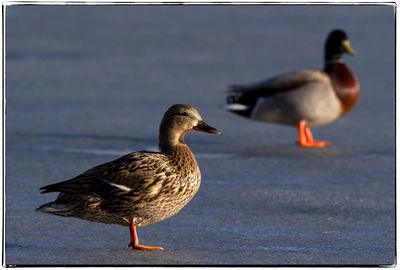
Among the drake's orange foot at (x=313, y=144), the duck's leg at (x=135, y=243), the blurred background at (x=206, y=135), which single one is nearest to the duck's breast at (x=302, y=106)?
the blurred background at (x=206, y=135)

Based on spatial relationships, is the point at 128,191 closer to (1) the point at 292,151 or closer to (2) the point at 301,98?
(1) the point at 292,151

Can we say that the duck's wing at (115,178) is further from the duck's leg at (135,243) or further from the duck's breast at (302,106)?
the duck's breast at (302,106)

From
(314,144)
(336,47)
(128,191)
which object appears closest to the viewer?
(128,191)

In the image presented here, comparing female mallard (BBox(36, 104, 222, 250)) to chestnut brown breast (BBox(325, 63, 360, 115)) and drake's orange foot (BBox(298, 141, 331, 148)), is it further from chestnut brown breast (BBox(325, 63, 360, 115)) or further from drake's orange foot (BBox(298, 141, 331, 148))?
chestnut brown breast (BBox(325, 63, 360, 115))

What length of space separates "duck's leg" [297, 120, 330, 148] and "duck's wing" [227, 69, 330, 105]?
390mm

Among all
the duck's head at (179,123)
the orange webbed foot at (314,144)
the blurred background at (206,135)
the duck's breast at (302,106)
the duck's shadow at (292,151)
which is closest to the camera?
the blurred background at (206,135)

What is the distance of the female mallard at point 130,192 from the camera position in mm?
5465

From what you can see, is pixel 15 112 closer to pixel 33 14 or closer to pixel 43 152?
pixel 43 152

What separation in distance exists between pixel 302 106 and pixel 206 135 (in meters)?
0.84

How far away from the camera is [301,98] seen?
9.53m

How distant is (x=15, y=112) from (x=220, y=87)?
237 cm

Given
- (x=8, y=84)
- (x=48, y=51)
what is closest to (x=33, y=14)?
(x=48, y=51)

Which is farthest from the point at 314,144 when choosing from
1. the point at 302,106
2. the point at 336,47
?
the point at 336,47

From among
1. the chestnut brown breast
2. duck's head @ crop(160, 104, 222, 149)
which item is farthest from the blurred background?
duck's head @ crop(160, 104, 222, 149)
